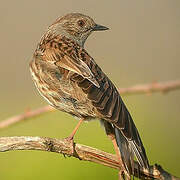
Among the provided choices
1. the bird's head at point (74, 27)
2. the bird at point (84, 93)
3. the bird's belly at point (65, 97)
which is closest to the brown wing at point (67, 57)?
the bird at point (84, 93)

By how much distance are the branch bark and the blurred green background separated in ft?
6.18

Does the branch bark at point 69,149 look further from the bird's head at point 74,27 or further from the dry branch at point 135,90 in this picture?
the bird's head at point 74,27

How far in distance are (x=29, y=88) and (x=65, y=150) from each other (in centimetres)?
650

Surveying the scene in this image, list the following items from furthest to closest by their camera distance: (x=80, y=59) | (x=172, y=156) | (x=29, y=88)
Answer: (x=29, y=88) → (x=172, y=156) → (x=80, y=59)

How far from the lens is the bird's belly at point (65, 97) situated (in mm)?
6555

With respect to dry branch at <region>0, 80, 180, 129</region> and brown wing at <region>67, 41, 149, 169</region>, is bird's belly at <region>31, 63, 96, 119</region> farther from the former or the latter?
dry branch at <region>0, 80, 180, 129</region>

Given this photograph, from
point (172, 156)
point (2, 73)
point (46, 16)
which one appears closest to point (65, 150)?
point (172, 156)

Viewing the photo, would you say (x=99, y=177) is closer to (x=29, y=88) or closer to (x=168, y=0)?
(x=29, y=88)

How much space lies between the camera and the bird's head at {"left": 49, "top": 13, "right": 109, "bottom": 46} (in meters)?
8.16

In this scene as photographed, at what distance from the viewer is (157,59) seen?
14953mm

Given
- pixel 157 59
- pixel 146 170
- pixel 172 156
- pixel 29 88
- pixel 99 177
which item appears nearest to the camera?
pixel 146 170

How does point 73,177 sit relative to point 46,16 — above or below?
below

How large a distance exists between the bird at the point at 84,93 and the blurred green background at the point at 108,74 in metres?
1.85

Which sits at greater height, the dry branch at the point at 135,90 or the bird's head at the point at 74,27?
the bird's head at the point at 74,27
